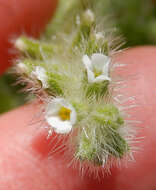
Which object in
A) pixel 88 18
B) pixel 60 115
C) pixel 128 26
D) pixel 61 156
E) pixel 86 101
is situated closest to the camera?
pixel 60 115

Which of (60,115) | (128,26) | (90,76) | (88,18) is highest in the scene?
(88,18)

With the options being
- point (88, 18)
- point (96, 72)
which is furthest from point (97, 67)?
point (88, 18)

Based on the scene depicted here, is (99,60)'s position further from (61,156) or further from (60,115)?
(61,156)

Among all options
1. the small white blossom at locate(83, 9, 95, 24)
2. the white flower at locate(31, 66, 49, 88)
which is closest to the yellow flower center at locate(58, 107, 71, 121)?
the white flower at locate(31, 66, 49, 88)

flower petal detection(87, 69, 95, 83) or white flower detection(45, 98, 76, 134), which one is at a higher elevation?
flower petal detection(87, 69, 95, 83)

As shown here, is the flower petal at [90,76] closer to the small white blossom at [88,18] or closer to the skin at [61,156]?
the skin at [61,156]

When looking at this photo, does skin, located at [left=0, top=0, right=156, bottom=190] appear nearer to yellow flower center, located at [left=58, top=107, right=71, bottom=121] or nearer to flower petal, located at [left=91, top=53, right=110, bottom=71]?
yellow flower center, located at [left=58, top=107, right=71, bottom=121]
